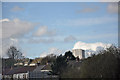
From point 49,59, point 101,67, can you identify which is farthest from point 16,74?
point 101,67

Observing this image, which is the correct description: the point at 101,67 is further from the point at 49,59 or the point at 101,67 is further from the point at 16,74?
the point at 49,59

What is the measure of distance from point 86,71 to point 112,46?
167cm

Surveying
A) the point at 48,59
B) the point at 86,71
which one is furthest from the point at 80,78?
the point at 48,59

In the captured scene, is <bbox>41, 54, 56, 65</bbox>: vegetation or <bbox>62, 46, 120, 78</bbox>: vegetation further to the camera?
<bbox>41, 54, 56, 65</bbox>: vegetation

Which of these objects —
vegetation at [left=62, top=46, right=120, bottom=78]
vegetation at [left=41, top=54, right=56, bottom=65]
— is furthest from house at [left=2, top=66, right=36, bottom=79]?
vegetation at [left=62, top=46, right=120, bottom=78]

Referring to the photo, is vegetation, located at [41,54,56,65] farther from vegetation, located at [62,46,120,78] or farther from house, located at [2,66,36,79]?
vegetation, located at [62,46,120,78]

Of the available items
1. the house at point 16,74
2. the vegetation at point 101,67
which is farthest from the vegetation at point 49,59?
the vegetation at point 101,67

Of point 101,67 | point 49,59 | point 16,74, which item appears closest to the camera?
point 101,67

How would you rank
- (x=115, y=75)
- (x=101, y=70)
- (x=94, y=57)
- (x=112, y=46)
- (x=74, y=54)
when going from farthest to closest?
(x=74, y=54), (x=112, y=46), (x=94, y=57), (x=101, y=70), (x=115, y=75)

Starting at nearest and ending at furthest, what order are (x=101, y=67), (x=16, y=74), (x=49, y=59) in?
1. (x=101, y=67)
2. (x=16, y=74)
3. (x=49, y=59)

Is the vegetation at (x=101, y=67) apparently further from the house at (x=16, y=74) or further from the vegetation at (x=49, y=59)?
the vegetation at (x=49, y=59)

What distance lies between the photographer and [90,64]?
30.1ft

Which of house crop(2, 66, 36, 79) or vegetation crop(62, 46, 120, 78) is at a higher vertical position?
vegetation crop(62, 46, 120, 78)

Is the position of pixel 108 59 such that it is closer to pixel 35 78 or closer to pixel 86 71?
pixel 86 71
